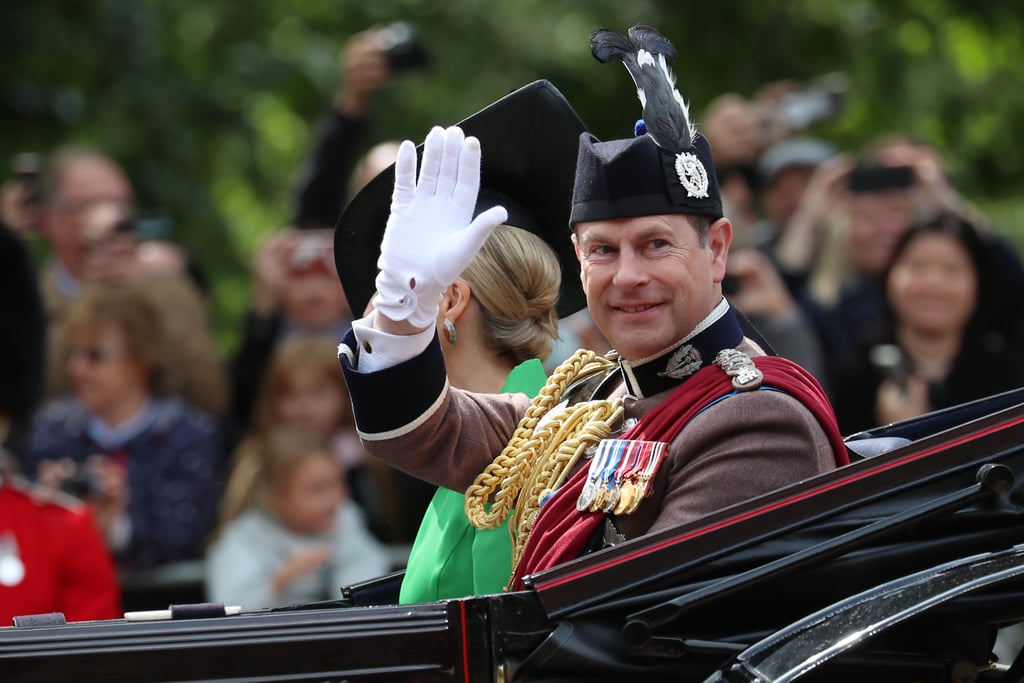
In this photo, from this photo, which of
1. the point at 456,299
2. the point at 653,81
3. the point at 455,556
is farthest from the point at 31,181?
the point at 653,81

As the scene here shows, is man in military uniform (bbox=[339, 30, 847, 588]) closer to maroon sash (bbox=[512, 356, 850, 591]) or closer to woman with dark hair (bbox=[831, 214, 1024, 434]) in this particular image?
maroon sash (bbox=[512, 356, 850, 591])

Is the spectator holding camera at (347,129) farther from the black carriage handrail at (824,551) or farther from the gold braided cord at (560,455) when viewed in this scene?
the black carriage handrail at (824,551)

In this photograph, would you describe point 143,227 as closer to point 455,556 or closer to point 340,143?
point 340,143

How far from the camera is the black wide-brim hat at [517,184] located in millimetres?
3826

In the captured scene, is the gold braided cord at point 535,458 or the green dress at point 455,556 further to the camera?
the green dress at point 455,556

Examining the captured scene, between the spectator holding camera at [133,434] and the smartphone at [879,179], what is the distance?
283 centimetres

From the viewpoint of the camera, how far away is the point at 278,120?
12.8 meters

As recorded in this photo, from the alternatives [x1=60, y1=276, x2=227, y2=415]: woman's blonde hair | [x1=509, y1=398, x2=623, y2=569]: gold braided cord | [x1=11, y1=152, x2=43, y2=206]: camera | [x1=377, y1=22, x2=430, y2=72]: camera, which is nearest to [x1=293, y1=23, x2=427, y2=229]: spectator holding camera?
[x1=377, y1=22, x2=430, y2=72]: camera

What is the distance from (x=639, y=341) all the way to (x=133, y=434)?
3.49m

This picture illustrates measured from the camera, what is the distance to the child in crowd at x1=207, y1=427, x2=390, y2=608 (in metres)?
5.94

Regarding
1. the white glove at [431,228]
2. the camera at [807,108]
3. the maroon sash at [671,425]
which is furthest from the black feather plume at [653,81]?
the camera at [807,108]

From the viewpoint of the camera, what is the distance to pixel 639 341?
3.26 m

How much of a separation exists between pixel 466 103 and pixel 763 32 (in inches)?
86.0

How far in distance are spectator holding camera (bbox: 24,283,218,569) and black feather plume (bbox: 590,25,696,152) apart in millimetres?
3406
